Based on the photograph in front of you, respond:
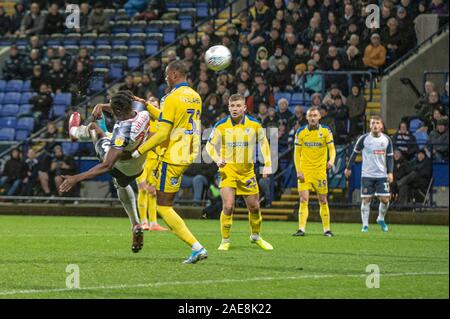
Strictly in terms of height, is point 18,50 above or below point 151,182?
above

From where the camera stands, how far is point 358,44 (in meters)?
28.7

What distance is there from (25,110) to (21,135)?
0.89m

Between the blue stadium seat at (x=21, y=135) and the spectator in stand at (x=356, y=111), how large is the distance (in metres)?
9.52

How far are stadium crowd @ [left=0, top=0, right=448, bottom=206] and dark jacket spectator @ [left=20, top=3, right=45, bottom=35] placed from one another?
369 centimetres

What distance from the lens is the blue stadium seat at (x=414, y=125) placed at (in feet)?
89.3

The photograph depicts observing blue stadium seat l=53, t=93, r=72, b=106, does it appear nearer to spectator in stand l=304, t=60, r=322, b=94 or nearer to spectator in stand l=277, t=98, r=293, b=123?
spectator in stand l=304, t=60, r=322, b=94

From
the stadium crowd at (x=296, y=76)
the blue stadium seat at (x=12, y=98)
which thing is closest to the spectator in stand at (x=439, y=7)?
the stadium crowd at (x=296, y=76)

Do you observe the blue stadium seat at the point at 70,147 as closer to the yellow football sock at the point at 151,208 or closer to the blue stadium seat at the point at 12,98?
the blue stadium seat at the point at 12,98

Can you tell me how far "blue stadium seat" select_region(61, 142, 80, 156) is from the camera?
29438 millimetres

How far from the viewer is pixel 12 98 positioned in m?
33.2

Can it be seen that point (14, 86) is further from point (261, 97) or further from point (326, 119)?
point (326, 119)

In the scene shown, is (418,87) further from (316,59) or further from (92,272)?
(92,272)
